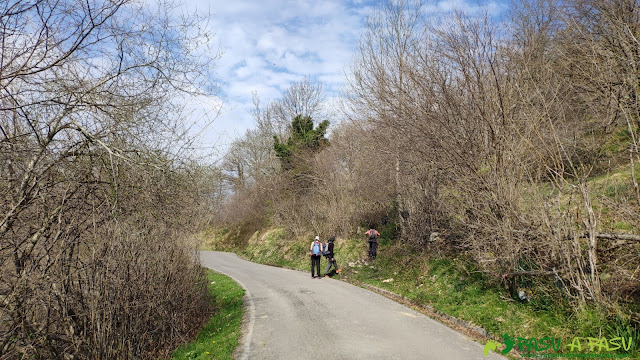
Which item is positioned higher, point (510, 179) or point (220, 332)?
point (510, 179)

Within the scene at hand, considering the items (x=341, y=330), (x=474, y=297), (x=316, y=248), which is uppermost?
(x=316, y=248)

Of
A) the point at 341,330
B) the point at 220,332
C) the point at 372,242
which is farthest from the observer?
the point at 372,242

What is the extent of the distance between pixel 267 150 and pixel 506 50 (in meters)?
31.0

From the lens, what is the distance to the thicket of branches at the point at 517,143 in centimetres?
681

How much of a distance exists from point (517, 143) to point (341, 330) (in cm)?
615

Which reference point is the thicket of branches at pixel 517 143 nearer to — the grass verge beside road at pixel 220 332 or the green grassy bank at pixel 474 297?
the green grassy bank at pixel 474 297

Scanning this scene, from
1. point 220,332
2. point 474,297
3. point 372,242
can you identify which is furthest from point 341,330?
point 372,242

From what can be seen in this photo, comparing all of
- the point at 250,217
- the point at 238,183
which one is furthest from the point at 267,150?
the point at 250,217

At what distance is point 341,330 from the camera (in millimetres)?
8016

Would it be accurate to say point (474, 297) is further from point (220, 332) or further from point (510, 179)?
point (220, 332)

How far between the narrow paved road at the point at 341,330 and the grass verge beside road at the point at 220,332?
0.31m

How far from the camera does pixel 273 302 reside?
11.2 metres

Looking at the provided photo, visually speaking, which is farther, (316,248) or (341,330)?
(316,248)

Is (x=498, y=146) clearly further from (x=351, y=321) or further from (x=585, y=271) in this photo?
(x=351, y=321)
